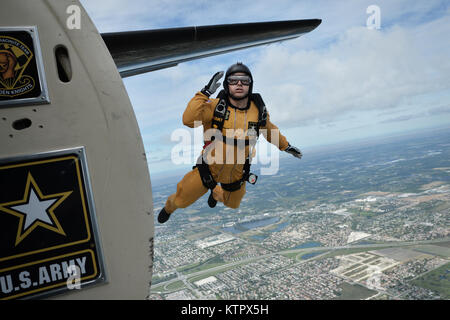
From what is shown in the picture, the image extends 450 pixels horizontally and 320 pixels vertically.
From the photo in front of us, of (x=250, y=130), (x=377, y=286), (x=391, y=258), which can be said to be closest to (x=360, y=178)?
(x=391, y=258)

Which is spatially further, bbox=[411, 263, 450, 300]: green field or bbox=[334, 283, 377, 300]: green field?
bbox=[334, 283, 377, 300]: green field

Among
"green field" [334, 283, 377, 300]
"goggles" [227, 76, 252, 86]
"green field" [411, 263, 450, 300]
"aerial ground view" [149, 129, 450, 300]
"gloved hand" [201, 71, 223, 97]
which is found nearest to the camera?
"gloved hand" [201, 71, 223, 97]

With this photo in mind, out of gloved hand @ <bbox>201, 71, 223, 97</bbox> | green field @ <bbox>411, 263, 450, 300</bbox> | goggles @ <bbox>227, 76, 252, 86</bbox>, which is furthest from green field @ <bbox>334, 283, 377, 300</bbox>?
gloved hand @ <bbox>201, 71, 223, 97</bbox>

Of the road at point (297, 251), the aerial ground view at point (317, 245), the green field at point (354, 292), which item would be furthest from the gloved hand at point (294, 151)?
the road at point (297, 251)

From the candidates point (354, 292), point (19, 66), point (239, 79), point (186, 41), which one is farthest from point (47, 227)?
point (354, 292)

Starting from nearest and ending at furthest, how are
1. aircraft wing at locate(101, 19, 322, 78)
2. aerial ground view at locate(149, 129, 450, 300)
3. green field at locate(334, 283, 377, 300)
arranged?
aircraft wing at locate(101, 19, 322, 78)
green field at locate(334, 283, 377, 300)
aerial ground view at locate(149, 129, 450, 300)

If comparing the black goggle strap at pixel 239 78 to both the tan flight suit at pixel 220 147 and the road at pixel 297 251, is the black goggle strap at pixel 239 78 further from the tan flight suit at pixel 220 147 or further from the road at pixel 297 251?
the road at pixel 297 251

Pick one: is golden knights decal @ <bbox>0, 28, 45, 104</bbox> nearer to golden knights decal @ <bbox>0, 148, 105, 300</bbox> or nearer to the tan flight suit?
golden knights decal @ <bbox>0, 148, 105, 300</bbox>

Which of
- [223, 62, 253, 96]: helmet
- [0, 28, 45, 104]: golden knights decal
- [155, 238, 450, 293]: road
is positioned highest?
[223, 62, 253, 96]: helmet

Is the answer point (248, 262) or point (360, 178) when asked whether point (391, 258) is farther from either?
point (360, 178)
